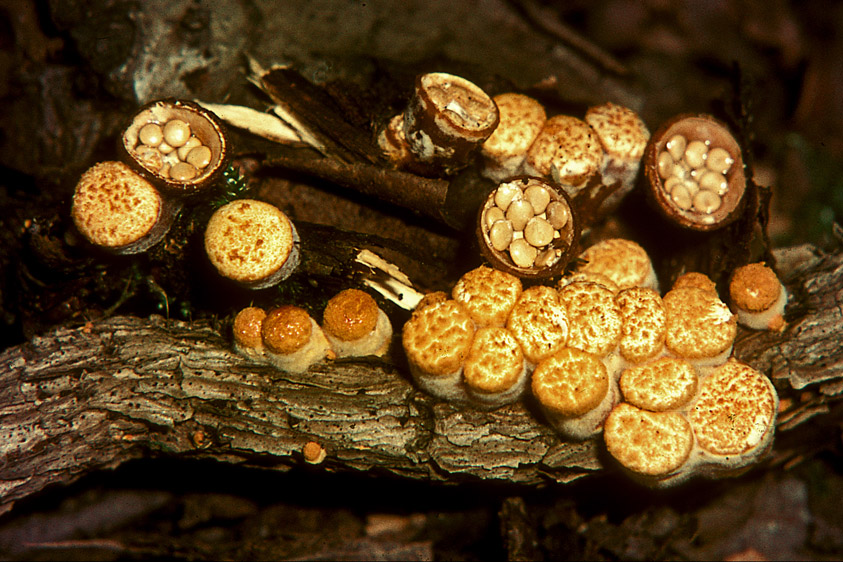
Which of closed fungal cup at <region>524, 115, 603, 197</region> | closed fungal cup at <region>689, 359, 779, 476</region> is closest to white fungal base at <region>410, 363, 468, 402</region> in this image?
closed fungal cup at <region>689, 359, 779, 476</region>

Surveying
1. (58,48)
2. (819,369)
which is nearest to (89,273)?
(58,48)

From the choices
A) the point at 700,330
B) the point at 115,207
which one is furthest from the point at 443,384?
the point at 115,207

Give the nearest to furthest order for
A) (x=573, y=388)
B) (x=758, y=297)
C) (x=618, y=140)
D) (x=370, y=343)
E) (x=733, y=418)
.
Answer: (x=573, y=388) < (x=733, y=418) < (x=758, y=297) < (x=370, y=343) < (x=618, y=140)

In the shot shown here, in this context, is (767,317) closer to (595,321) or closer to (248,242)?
(595,321)

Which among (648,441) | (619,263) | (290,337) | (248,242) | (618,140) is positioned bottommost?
(290,337)

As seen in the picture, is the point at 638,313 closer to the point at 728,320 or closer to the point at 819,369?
the point at 728,320

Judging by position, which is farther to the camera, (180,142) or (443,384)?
(180,142)
